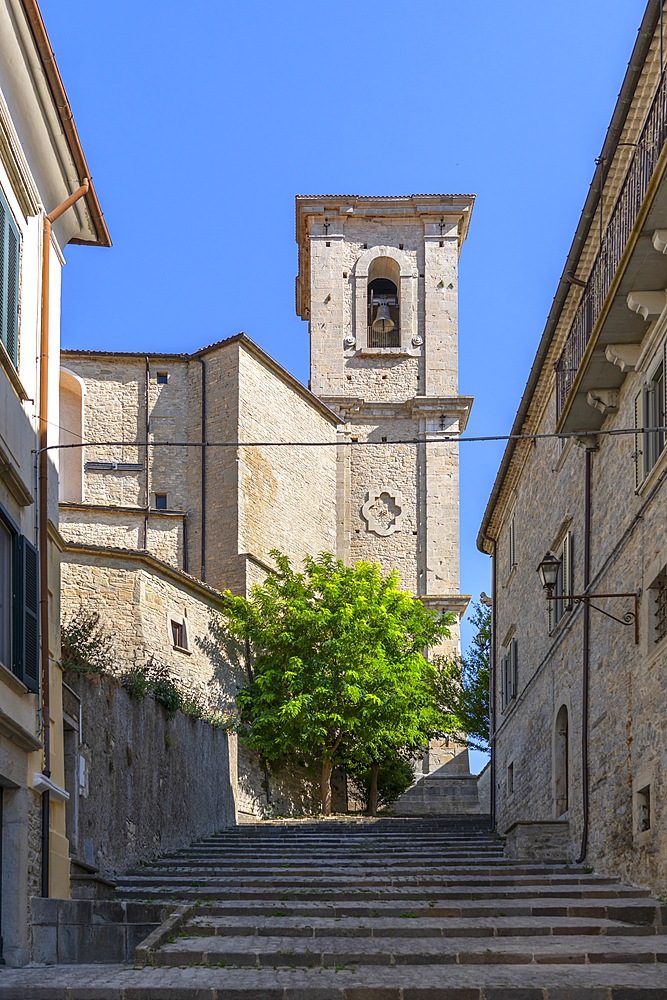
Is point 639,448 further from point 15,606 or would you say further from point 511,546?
point 511,546

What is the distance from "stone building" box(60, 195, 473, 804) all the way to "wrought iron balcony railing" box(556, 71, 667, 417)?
14916mm

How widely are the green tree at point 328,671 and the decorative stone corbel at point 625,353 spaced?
19.6 m

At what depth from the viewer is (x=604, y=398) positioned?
15.9 metres

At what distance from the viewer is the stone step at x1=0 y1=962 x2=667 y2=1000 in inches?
374

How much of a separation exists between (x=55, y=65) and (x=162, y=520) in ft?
97.3

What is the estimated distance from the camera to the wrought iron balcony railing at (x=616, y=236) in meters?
12.5

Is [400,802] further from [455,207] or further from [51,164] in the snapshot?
[51,164]

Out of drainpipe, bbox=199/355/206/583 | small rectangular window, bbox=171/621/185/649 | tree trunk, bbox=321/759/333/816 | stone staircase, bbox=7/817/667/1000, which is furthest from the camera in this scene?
drainpipe, bbox=199/355/206/583

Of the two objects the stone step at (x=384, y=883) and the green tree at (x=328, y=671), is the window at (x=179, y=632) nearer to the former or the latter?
the green tree at (x=328, y=671)

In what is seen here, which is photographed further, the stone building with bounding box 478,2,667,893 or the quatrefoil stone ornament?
the quatrefoil stone ornament

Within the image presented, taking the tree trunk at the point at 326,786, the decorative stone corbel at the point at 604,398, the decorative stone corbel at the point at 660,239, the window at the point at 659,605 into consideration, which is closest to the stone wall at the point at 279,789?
the tree trunk at the point at 326,786

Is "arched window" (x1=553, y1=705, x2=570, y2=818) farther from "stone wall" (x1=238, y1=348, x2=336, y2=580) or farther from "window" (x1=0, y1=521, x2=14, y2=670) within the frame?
"stone wall" (x1=238, y1=348, x2=336, y2=580)

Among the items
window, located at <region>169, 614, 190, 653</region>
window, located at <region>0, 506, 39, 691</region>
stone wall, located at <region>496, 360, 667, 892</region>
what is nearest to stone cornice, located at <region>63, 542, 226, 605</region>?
window, located at <region>169, 614, 190, 653</region>

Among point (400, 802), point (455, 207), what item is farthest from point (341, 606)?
point (455, 207)
